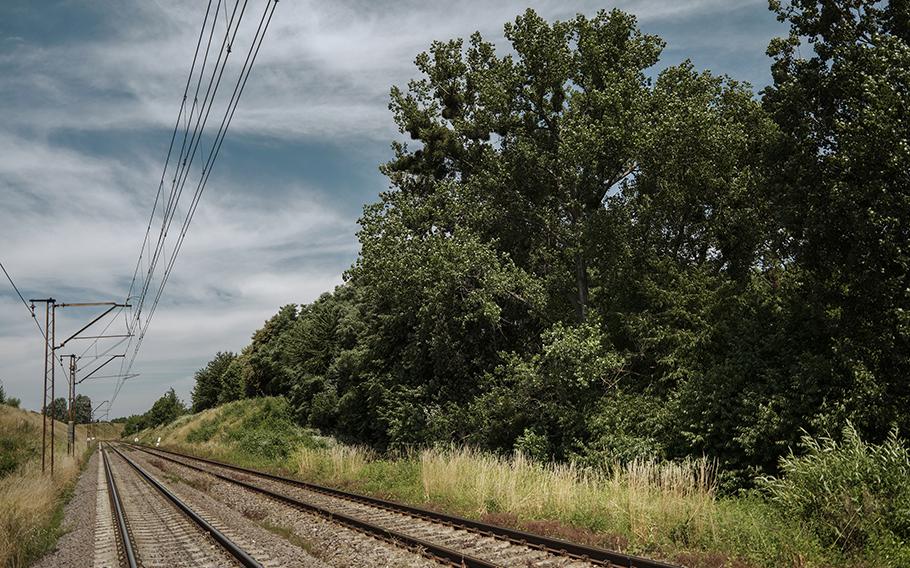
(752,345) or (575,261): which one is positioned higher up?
(575,261)

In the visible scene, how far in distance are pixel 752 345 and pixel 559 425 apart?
7.32m

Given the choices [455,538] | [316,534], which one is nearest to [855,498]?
[455,538]

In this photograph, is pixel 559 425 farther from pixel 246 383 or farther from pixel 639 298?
pixel 246 383

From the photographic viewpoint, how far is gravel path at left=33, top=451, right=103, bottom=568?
11844 millimetres

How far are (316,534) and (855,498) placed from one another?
9468 mm

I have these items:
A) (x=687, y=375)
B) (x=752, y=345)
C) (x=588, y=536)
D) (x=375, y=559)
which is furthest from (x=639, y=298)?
(x=375, y=559)

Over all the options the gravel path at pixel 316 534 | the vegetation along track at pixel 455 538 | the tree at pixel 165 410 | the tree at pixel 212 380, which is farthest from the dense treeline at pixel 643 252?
the tree at pixel 165 410

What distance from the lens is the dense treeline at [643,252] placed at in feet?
41.5

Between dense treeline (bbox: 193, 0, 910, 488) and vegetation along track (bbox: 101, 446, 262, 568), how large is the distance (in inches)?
427

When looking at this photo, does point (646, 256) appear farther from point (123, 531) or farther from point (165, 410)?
point (165, 410)

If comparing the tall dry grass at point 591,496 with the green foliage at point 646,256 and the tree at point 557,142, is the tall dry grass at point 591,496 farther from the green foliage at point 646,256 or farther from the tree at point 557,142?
the tree at point 557,142

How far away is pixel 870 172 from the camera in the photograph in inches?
480

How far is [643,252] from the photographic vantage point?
2242 centimetres

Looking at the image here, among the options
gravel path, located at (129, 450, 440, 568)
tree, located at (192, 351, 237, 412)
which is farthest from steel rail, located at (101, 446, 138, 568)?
tree, located at (192, 351, 237, 412)
